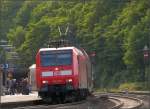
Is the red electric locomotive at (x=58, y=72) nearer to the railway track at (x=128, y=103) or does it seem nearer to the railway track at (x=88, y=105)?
the railway track at (x=88, y=105)

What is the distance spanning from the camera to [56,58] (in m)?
35.8

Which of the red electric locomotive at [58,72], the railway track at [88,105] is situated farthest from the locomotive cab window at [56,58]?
the railway track at [88,105]

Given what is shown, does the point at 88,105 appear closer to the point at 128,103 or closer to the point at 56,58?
the point at 56,58

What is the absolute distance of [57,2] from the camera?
4149 inches

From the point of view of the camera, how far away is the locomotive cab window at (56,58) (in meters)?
35.5

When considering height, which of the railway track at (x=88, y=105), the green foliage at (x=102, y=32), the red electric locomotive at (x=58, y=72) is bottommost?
the railway track at (x=88, y=105)

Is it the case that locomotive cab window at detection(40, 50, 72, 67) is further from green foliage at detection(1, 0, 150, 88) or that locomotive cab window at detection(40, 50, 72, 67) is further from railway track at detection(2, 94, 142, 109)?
green foliage at detection(1, 0, 150, 88)

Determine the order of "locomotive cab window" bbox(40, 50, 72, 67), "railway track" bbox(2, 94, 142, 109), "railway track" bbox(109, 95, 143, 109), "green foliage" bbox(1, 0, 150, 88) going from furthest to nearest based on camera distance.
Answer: "green foliage" bbox(1, 0, 150, 88) → "locomotive cab window" bbox(40, 50, 72, 67) → "railway track" bbox(109, 95, 143, 109) → "railway track" bbox(2, 94, 142, 109)

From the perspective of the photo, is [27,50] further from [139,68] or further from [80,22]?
[139,68]

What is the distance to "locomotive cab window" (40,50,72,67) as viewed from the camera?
3550 cm

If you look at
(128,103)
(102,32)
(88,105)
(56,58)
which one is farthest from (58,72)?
(102,32)

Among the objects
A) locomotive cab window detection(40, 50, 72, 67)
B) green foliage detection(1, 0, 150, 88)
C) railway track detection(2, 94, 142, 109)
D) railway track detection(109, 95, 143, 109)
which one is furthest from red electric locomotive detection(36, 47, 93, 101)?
green foliage detection(1, 0, 150, 88)

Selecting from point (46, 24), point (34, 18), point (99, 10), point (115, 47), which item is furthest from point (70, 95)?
point (34, 18)

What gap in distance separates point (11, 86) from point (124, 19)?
113ft
